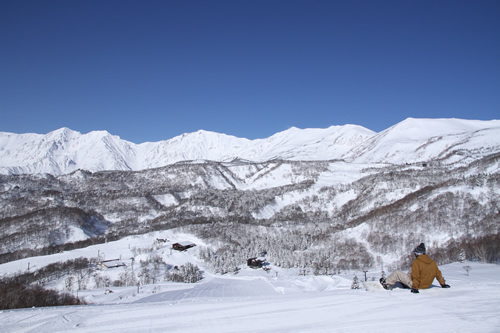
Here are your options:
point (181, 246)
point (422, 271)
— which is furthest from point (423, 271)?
point (181, 246)

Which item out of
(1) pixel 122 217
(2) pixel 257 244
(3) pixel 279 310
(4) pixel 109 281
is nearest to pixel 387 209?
(2) pixel 257 244

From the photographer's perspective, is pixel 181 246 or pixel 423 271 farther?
pixel 181 246

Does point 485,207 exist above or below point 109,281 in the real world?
above

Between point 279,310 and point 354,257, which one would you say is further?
point 354,257

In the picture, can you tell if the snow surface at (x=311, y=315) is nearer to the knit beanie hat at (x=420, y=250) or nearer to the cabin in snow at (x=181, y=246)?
the knit beanie hat at (x=420, y=250)

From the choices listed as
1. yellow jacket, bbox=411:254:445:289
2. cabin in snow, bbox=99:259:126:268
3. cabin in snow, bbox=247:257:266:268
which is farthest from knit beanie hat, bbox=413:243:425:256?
cabin in snow, bbox=99:259:126:268

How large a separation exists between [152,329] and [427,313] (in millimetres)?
9625

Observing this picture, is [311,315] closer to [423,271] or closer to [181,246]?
[423,271]

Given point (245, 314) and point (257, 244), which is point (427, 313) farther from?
point (257, 244)

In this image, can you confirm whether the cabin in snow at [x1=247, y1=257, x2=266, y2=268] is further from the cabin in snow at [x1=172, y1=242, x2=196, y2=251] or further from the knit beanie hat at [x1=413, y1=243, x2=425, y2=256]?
the knit beanie hat at [x1=413, y1=243, x2=425, y2=256]

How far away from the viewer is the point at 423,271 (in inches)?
541

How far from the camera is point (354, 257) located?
3676 inches

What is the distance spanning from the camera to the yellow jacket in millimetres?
13602

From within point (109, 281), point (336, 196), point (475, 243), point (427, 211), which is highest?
point (336, 196)
